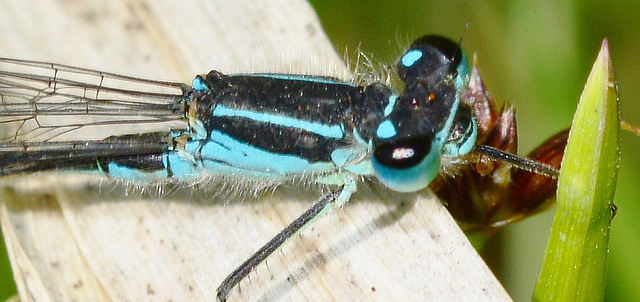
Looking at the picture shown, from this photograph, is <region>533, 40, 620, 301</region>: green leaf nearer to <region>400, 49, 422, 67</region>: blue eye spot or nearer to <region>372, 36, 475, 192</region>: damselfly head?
<region>372, 36, 475, 192</region>: damselfly head

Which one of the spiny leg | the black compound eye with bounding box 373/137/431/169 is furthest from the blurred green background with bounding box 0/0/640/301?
the spiny leg

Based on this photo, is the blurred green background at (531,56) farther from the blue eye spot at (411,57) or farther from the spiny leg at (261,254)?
the spiny leg at (261,254)

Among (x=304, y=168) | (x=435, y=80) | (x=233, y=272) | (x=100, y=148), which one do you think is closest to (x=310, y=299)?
(x=233, y=272)

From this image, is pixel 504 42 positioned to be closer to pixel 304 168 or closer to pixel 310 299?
pixel 304 168

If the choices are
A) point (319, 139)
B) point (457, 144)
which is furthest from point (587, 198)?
point (319, 139)

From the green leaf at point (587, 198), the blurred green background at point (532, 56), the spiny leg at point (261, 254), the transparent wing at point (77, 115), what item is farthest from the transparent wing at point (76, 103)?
the green leaf at point (587, 198)

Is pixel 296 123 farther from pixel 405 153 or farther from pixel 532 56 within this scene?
pixel 532 56
